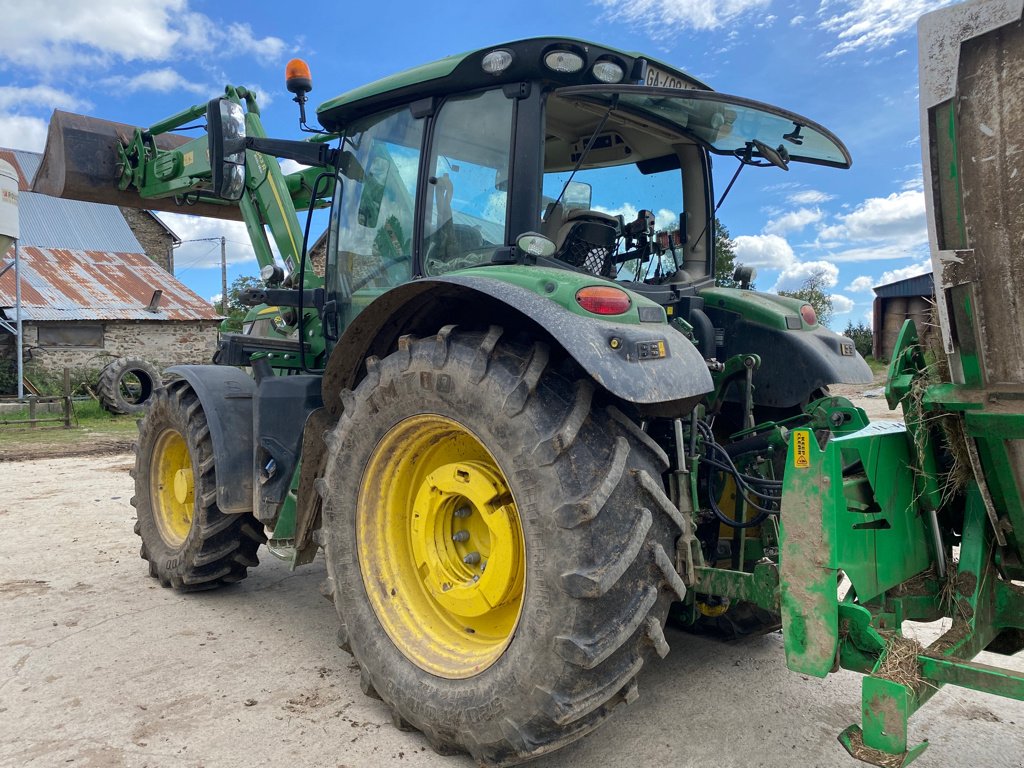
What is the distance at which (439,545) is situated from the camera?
2.96 m

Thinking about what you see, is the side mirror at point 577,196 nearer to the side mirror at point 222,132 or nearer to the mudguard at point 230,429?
the side mirror at point 222,132

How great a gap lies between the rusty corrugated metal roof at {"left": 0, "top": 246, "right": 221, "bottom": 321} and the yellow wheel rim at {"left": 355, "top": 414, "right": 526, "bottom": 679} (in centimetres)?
2034

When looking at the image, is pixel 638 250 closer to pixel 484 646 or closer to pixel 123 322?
pixel 484 646

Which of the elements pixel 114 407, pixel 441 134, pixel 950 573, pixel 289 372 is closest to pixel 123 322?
pixel 114 407

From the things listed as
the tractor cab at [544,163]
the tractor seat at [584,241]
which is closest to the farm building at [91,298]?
the tractor cab at [544,163]

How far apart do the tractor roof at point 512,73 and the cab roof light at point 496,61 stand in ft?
0.04

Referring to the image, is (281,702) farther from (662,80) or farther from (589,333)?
(662,80)

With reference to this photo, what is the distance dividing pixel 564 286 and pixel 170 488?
3.41m

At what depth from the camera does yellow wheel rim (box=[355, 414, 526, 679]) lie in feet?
8.76

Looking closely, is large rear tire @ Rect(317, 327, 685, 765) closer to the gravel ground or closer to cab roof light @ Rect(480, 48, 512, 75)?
the gravel ground

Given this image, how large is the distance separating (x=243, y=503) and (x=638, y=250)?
2373 mm

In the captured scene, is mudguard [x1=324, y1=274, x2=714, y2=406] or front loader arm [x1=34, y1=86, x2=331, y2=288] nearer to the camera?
mudguard [x1=324, y1=274, x2=714, y2=406]

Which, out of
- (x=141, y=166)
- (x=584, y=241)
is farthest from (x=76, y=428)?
(x=584, y=241)

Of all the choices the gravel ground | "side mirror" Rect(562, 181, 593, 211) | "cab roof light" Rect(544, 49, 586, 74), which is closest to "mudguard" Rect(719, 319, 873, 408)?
"side mirror" Rect(562, 181, 593, 211)
